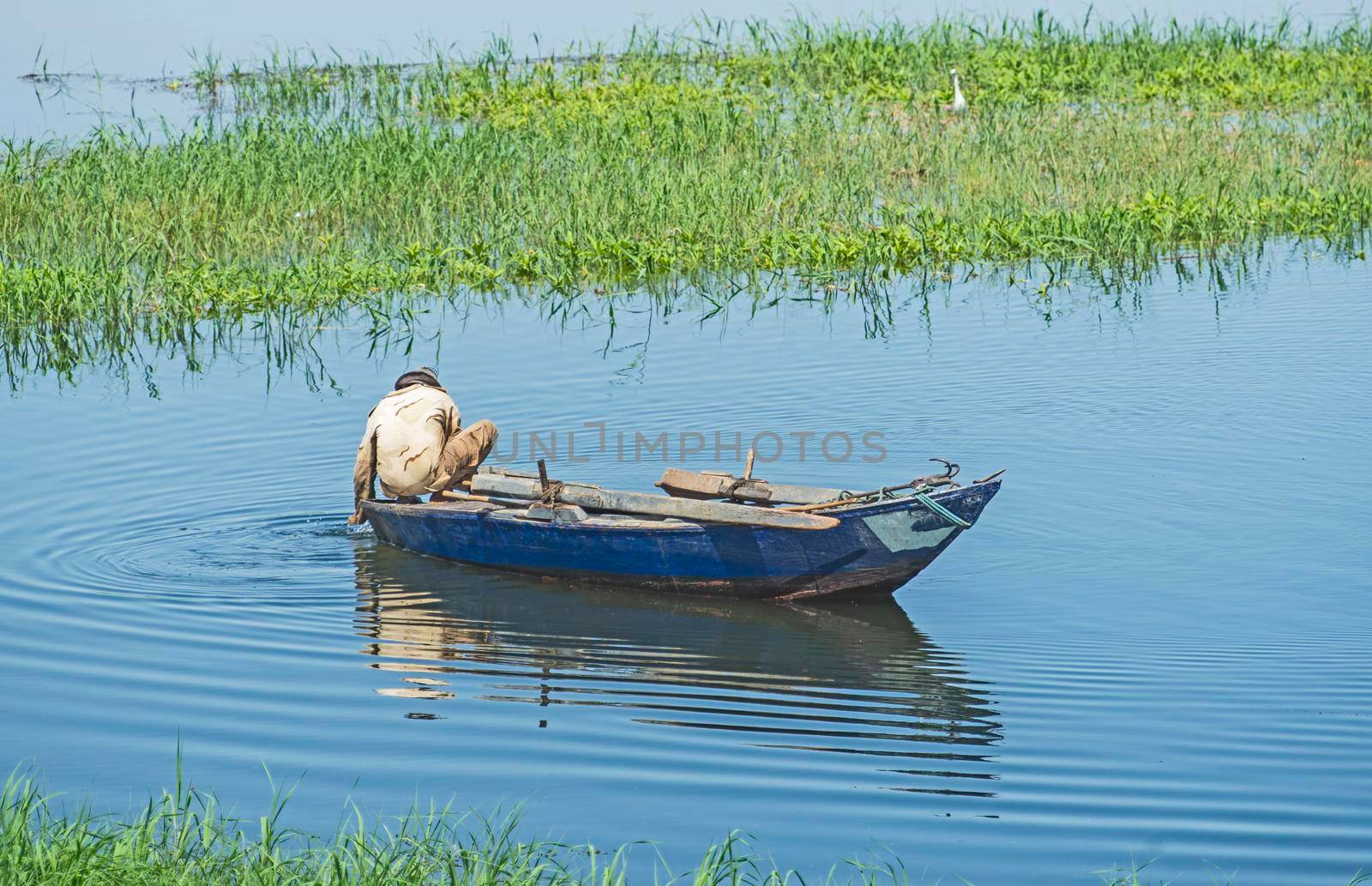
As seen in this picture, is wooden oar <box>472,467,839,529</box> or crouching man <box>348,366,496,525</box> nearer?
wooden oar <box>472,467,839,529</box>

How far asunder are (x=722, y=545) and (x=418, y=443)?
1.96m

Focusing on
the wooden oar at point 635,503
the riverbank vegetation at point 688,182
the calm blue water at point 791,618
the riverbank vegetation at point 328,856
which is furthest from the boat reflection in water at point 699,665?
the riverbank vegetation at point 688,182

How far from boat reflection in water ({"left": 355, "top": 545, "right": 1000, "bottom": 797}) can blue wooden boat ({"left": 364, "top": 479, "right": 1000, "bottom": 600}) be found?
0.11 metres

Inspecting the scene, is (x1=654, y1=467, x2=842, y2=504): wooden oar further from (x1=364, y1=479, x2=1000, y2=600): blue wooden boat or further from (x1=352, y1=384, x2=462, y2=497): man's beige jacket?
(x1=352, y1=384, x2=462, y2=497): man's beige jacket

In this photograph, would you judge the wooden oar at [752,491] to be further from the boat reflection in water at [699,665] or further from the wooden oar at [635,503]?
the boat reflection in water at [699,665]

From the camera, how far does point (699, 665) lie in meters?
7.31

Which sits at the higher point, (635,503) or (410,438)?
(410,438)

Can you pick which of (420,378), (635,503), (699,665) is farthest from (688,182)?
(699,665)

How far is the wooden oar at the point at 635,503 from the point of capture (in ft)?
25.2

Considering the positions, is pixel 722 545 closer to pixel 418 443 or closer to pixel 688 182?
pixel 418 443

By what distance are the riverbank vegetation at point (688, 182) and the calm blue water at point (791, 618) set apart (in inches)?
54.0

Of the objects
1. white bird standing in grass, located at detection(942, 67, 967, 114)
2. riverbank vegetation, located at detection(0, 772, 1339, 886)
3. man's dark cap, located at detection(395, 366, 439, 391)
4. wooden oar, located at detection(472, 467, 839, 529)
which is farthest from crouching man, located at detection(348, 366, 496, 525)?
white bird standing in grass, located at detection(942, 67, 967, 114)

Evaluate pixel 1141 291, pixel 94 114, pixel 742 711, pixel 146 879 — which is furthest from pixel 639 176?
pixel 146 879

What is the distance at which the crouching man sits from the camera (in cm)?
906
